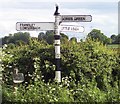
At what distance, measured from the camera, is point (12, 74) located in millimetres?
9828

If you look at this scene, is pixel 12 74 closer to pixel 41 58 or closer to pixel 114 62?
pixel 41 58

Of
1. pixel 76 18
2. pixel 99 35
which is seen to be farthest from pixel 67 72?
pixel 99 35

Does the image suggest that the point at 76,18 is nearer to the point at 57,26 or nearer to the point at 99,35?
the point at 57,26

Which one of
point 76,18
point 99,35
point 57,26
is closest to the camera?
point 57,26

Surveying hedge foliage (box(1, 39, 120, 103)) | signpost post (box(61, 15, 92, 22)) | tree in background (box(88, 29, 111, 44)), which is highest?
signpost post (box(61, 15, 92, 22))

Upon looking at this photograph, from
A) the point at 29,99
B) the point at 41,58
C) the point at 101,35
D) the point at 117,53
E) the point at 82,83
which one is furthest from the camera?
the point at 101,35

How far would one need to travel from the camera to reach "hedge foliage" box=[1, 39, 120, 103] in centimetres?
864

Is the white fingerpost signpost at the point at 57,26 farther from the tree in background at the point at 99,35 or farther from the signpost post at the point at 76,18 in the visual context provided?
the tree in background at the point at 99,35

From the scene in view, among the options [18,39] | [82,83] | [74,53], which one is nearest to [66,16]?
[74,53]

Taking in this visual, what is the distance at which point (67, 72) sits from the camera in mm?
9891

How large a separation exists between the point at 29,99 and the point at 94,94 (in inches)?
51.9

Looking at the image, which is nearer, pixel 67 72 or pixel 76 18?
pixel 67 72

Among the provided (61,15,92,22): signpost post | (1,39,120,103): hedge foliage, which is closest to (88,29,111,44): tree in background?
(1,39,120,103): hedge foliage

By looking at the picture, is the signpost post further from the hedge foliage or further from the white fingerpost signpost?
the hedge foliage
